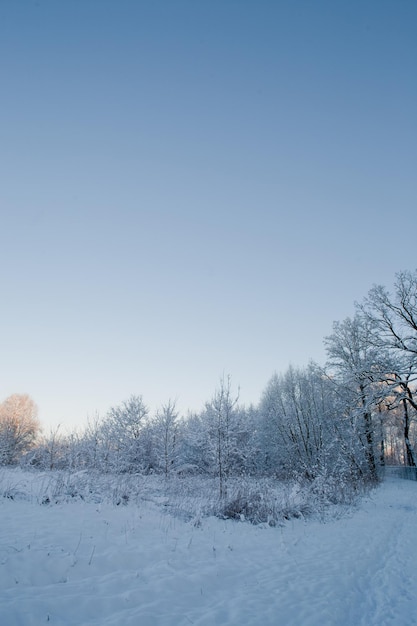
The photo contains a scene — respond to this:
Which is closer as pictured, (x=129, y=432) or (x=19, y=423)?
(x=129, y=432)

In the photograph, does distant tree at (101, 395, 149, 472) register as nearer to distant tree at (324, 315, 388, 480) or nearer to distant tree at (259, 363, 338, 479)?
distant tree at (259, 363, 338, 479)

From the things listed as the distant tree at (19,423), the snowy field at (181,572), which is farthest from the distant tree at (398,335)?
the distant tree at (19,423)

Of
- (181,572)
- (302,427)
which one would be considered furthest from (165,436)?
(181,572)

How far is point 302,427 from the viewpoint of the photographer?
3209cm

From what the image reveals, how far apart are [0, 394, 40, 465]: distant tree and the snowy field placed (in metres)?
37.6

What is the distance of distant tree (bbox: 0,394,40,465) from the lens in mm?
39625

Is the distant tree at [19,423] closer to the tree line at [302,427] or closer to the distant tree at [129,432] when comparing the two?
the tree line at [302,427]

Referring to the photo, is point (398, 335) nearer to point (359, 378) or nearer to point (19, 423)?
point (359, 378)

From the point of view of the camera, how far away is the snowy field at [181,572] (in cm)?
370

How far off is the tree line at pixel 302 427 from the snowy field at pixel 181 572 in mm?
7141

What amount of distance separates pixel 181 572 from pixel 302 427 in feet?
97.3

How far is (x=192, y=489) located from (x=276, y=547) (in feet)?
31.6

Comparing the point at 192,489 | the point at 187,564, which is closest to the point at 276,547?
the point at 187,564

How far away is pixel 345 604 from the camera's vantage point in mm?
4441
